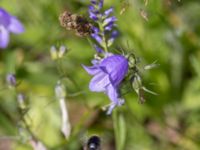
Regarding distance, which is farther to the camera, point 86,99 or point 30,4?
point 30,4

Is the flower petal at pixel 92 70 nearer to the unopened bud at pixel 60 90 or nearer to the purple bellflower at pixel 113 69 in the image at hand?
the purple bellflower at pixel 113 69

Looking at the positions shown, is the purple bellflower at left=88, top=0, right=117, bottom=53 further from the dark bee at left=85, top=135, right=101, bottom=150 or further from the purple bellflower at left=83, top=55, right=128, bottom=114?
the dark bee at left=85, top=135, right=101, bottom=150

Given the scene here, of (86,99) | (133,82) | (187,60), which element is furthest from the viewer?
(187,60)

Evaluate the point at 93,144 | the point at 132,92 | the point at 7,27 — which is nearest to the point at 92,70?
the point at 93,144

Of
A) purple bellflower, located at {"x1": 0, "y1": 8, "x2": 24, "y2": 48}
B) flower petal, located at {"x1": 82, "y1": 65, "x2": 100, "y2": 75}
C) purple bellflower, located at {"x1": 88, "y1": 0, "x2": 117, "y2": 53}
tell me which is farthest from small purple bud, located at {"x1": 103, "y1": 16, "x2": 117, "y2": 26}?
purple bellflower, located at {"x1": 0, "y1": 8, "x2": 24, "y2": 48}

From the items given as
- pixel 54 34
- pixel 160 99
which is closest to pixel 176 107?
pixel 160 99

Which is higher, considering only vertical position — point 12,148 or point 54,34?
point 54,34

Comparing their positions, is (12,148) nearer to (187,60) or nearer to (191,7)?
(187,60)
